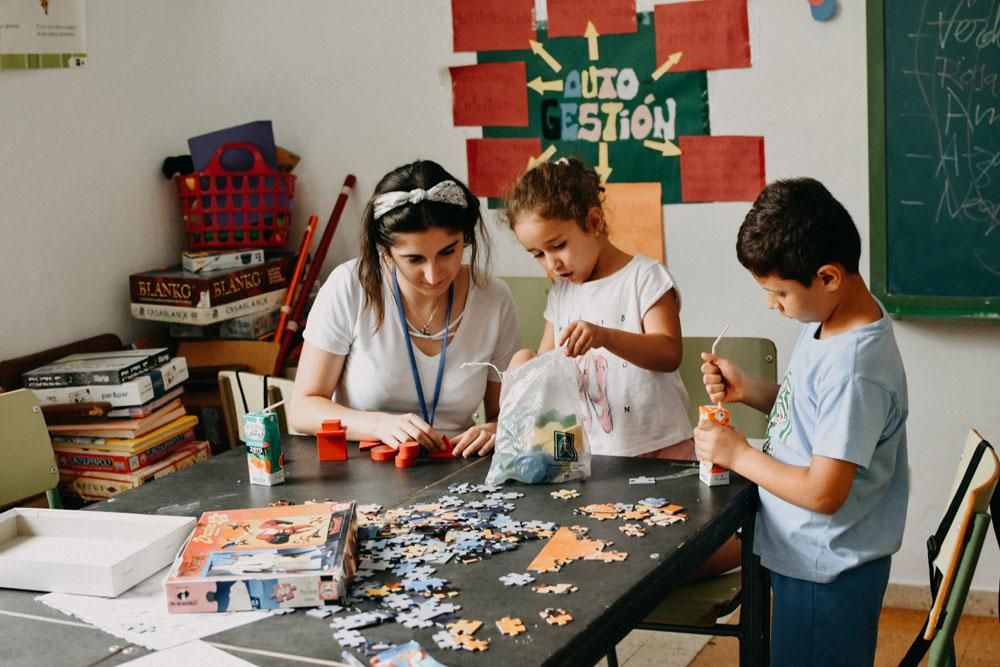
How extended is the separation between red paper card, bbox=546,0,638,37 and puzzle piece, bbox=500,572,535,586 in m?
2.20

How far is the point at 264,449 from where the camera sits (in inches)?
81.8

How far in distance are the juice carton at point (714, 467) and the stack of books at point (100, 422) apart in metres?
1.73

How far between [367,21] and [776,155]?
144 centimetres

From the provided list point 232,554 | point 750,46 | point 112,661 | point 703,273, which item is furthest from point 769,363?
point 112,661

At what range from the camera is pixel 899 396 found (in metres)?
1.84

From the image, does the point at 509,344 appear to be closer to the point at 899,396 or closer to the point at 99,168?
the point at 899,396

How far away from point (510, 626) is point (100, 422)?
1.96 meters

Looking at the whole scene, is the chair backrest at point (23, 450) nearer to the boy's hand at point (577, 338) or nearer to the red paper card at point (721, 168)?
the boy's hand at point (577, 338)

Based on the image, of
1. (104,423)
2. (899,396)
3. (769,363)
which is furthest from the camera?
(104,423)

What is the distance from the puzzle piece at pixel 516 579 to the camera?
159 centimetres

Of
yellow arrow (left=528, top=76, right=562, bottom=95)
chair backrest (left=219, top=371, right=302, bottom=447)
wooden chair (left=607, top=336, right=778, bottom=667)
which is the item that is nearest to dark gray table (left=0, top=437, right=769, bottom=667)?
wooden chair (left=607, top=336, right=778, bottom=667)

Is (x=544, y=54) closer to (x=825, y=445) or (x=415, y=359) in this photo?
(x=415, y=359)

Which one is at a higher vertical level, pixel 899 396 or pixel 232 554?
pixel 899 396

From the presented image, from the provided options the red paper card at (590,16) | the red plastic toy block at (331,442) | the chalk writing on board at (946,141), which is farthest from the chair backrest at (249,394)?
the chalk writing on board at (946,141)
